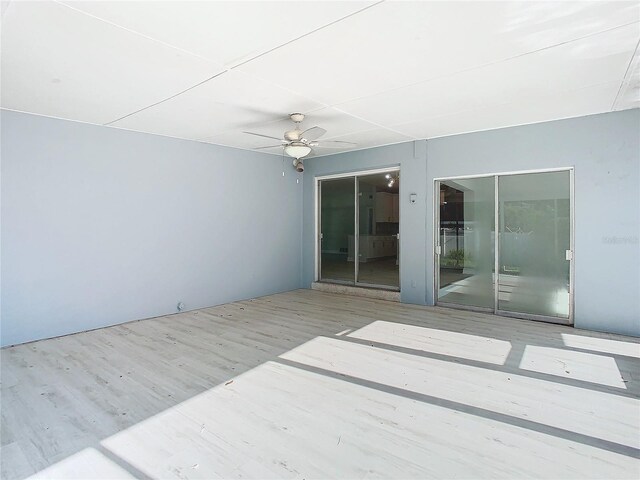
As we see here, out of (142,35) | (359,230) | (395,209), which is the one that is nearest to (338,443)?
(142,35)

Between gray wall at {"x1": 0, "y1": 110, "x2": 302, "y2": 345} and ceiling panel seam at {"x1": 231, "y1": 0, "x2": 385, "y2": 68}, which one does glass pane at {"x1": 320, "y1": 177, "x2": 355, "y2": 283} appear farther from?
ceiling panel seam at {"x1": 231, "y1": 0, "x2": 385, "y2": 68}

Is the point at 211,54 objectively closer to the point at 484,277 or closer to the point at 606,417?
the point at 606,417

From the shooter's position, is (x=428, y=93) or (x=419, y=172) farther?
(x=419, y=172)

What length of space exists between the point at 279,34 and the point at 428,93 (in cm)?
190

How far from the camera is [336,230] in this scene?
7445mm

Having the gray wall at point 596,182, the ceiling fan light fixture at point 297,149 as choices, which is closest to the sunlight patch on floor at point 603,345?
the gray wall at point 596,182

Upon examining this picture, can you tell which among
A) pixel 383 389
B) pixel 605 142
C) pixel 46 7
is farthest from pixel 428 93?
pixel 46 7

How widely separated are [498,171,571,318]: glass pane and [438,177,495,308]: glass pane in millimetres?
183

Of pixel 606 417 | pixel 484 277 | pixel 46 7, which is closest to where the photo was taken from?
pixel 46 7

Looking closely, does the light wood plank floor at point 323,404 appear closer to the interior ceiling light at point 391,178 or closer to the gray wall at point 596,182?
the gray wall at point 596,182

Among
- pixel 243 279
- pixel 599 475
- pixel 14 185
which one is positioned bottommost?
pixel 599 475

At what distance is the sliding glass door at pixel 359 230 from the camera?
6949mm

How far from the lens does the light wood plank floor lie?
6.70 ft

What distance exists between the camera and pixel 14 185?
4008mm
